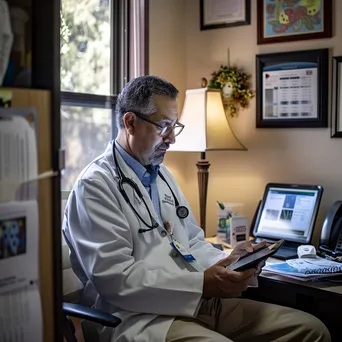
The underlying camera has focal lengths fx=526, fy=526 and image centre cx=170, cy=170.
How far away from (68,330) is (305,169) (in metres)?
1.53

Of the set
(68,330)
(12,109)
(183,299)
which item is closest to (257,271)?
(183,299)

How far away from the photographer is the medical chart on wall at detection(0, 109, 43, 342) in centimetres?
110

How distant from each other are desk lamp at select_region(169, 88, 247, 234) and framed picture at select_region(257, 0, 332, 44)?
410 mm

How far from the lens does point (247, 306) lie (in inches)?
79.5

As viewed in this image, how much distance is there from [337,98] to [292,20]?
0.46 metres

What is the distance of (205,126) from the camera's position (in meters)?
2.63

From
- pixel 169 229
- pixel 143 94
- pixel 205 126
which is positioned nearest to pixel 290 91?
pixel 205 126

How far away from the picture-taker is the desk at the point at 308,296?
74.4 inches

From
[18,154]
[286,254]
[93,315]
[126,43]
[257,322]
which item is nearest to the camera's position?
[18,154]

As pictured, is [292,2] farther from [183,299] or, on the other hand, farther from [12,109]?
[12,109]

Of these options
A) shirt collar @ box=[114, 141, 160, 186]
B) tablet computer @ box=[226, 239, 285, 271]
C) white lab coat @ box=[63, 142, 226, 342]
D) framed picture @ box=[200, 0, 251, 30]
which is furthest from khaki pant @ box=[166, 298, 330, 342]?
framed picture @ box=[200, 0, 251, 30]

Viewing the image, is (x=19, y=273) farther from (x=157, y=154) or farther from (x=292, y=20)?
(x=292, y=20)

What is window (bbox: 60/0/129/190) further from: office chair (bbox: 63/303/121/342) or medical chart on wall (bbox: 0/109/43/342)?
medical chart on wall (bbox: 0/109/43/342)

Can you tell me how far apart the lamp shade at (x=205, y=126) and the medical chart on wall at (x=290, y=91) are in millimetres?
235
